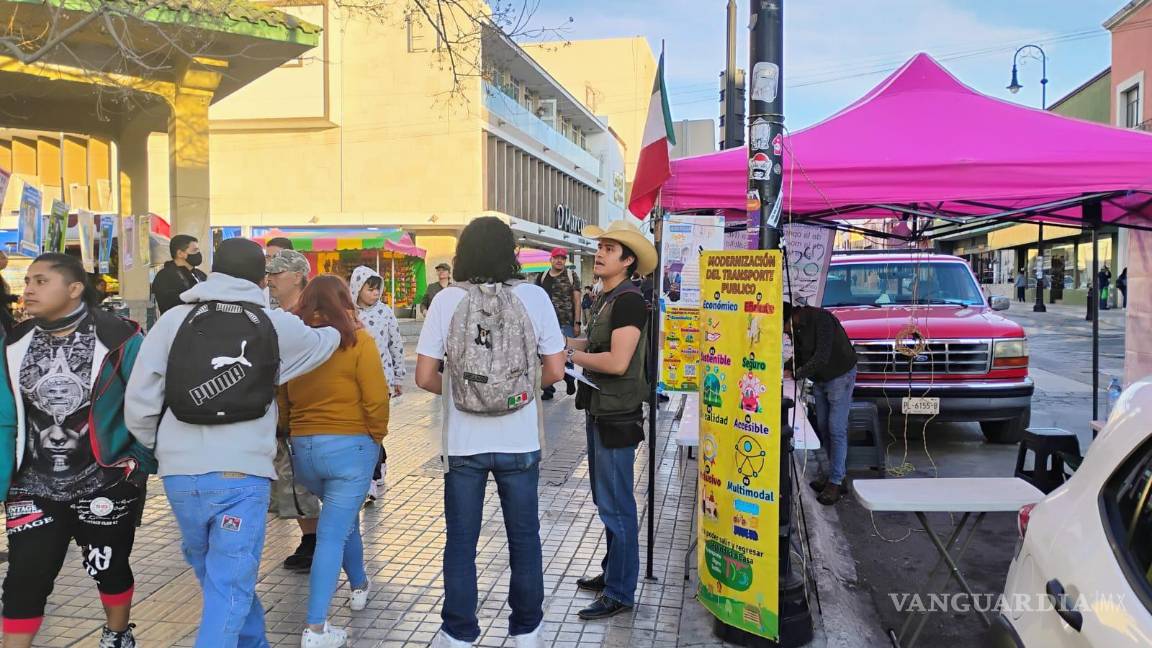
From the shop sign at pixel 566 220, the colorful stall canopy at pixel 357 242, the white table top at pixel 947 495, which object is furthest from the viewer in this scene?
the shop sign at pixel 566 220

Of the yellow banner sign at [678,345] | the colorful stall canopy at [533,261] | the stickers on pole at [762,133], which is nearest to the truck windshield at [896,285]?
the yellow banner sign at [678,345]

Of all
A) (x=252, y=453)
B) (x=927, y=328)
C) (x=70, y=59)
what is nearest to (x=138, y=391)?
(x=252, y=453)

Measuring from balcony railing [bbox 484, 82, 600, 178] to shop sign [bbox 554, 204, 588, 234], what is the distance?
2810 mm

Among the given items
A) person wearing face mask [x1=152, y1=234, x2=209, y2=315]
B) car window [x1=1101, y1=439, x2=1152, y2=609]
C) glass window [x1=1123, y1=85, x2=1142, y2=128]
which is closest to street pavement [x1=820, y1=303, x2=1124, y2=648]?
car window [x1=1101, y1=439, x2=1152, y2=609]

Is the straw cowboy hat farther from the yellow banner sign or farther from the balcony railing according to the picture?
the balcony railing

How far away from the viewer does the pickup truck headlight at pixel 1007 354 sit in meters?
8.58

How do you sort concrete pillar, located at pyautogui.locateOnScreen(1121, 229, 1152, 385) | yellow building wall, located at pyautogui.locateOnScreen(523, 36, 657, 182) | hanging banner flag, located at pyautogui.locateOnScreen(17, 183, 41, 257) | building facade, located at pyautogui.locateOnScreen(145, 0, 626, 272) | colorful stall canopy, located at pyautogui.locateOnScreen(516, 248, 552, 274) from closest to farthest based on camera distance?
concrete pillar, located at pyautogui.locateOnScreen(1121, 229, 1152, 385)
hanging banner flag, located at pyautogui.locateOnScreen(17, 183, 41, 257)
colorful stall canopy, located at pyautogui.locateOnScreen(516, 248, 552, 274)
building facade, located at pyautogui.locateOnScreen(145, 0, 626, 272)
yellow building wall, located at pyautogui.locateOnScreen(523, 36, 657, 182)

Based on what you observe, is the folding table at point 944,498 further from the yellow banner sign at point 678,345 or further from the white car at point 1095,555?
the yellow banner sign at point 678,345

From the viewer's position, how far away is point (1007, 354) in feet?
28.2

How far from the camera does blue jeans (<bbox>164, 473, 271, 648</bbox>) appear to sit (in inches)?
120

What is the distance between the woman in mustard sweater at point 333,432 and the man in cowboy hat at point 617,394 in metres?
1.01

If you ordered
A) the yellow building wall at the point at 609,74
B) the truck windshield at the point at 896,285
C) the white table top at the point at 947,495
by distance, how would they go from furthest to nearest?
the yellow building wall at the point at 609,74, the truck windshield at the point at 896,285, the white table top at the point at 947,495

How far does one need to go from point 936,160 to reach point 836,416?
2.27 meters

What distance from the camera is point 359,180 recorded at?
32219 millimetres
